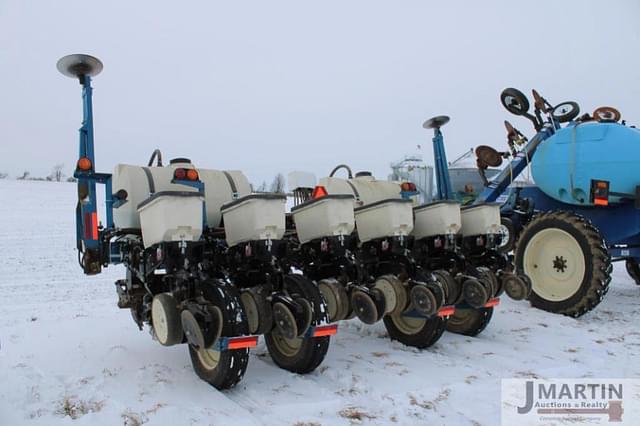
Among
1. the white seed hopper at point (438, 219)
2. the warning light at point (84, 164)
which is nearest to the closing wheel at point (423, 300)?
the white seed hopper at point (438, 219)

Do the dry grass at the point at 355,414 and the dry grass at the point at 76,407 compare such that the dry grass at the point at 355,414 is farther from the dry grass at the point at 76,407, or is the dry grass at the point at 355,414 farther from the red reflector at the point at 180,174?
the red reflector at the point at 180,174

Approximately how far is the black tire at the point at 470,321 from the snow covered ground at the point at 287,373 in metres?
0.12

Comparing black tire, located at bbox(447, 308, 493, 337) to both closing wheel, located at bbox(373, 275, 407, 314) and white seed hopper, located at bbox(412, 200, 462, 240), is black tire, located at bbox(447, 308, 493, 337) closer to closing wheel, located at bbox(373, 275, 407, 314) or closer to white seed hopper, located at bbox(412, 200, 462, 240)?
white seed hopper, located at bbox(412, 200, 462, 240)

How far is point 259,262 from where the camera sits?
426 cm

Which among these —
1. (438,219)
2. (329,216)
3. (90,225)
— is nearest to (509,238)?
(438,219)

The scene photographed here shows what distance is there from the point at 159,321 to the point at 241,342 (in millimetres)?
628

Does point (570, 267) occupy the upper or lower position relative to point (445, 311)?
upper

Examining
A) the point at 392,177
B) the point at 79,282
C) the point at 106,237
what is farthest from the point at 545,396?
the point at 79,282

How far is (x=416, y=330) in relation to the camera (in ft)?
16.7

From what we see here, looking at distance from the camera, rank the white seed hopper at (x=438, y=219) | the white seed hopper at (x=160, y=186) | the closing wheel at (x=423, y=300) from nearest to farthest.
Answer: the white seed hopper at (x=160, y=186)
the closing wheel at (x=423, y=300)
the white seed hopper at (x=438, y=219)

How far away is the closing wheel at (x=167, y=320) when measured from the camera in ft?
11.9

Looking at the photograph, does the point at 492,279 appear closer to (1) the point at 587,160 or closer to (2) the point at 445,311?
(2) the point at 445,311

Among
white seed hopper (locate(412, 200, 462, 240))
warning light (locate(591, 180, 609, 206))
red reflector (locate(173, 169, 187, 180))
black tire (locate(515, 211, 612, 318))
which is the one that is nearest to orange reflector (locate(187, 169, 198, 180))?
red reflector (locate(173, 169, 187, 180))

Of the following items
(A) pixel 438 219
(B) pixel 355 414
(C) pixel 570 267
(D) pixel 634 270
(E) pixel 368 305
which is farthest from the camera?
(D) pixel 634 270
